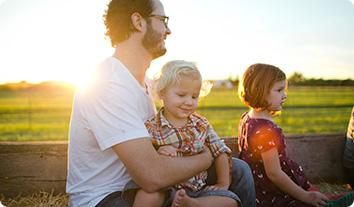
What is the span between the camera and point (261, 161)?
8.30 feet

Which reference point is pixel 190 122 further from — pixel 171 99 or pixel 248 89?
pixel 248 89

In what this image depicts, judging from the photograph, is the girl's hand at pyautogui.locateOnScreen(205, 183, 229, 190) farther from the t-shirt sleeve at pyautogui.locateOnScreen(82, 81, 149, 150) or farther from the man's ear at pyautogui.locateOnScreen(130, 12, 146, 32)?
the man's ear at pyautogui.locateOnScreen(130, 12, 146, 32)

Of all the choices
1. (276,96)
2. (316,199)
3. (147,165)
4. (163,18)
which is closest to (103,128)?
(147,165)

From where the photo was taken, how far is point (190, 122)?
2127mm

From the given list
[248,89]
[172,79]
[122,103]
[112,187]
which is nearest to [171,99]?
[172,79]

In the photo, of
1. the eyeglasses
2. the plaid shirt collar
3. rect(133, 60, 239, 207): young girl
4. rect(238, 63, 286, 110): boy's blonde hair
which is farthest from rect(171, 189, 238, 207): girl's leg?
the eyeglasses

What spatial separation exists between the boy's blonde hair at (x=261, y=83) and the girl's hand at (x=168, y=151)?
0.75 metres

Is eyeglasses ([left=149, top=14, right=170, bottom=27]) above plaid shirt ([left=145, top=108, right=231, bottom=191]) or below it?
above

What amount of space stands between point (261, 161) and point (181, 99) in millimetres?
744

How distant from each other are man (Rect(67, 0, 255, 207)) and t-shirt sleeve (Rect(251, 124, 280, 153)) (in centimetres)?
22

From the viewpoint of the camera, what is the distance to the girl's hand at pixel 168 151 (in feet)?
6.38

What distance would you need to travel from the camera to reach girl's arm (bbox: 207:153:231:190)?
2.12 meters

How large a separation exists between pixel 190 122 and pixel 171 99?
151mm

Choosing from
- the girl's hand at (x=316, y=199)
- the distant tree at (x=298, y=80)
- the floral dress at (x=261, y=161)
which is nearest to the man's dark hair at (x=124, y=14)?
the floral dress at (x=261, y=161)
